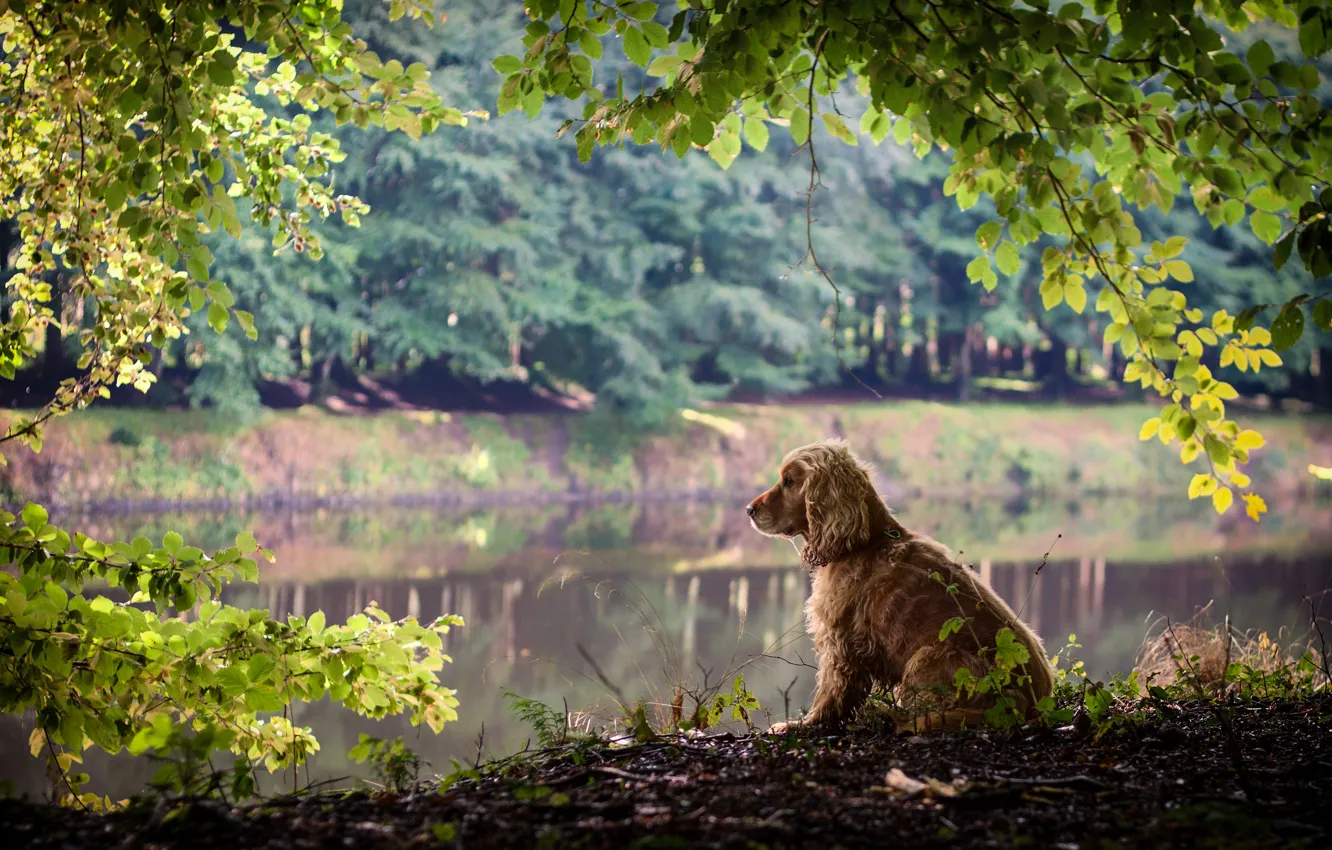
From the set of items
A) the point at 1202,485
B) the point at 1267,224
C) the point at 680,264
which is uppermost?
the point at 680,264

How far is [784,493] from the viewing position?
15.0 ft

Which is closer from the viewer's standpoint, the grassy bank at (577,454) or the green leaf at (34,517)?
the green leaf at (34,517)

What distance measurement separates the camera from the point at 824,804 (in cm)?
244

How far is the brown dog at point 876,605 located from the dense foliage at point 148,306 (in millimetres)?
1454

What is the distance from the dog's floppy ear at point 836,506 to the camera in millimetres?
4242

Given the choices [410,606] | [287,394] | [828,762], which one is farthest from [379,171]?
[828,762]

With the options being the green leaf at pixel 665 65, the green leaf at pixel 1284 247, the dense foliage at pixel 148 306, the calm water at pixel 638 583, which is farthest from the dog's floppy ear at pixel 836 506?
the green leaf at pixel 1284 247

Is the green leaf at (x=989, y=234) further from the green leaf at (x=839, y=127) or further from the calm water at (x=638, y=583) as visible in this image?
the calm water at (x=638, y=583)

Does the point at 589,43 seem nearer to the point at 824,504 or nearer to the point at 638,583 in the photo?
the point at 824,504

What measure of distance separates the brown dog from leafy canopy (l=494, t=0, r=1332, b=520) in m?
0.86

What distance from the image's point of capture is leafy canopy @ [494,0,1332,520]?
299 cm

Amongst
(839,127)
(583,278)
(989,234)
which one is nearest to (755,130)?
(839,127)

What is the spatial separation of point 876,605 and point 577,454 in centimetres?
2087

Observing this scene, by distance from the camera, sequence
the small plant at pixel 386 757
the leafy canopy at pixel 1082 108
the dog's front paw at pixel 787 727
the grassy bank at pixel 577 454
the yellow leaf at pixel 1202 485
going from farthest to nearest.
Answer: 1. the grassy bank at pixel 577 454
2. the dog's front paw at pixel 787 727
3. the yellow leaf at pixel 1202 485
4. the leafy canopy at pixel 1082 108
5. the small plant at pixel 386 757
